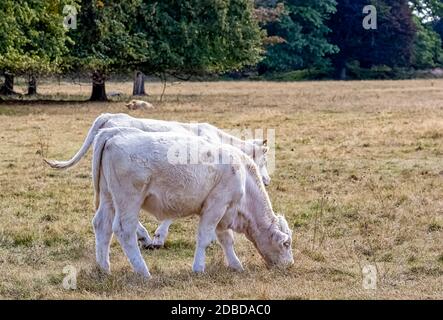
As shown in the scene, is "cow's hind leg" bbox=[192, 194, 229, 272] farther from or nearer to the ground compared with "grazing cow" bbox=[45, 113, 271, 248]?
nearer to the ground

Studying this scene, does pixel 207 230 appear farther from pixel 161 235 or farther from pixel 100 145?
pixel 161 235

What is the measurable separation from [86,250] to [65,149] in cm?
860

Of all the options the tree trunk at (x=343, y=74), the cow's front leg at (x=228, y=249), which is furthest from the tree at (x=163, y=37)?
the tree trunk at (x=343, y=74)

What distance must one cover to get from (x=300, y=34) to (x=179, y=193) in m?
57.0

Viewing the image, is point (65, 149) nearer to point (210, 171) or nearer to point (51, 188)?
point (51, 188)

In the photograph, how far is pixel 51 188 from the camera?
514 inches

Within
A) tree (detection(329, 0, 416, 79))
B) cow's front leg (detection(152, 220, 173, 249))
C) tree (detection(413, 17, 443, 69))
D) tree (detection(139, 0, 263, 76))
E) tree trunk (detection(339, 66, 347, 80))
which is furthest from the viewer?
tree (detection(413, 17, 443, 69))

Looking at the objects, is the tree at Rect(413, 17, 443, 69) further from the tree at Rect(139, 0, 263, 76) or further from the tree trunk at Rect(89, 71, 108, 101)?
the tree trunk at Rect(89, 71, 108, 101)

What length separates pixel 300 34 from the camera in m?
64.0

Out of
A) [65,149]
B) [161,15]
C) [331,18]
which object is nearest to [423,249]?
[65,149]

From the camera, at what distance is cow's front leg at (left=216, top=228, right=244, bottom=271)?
8.61 m

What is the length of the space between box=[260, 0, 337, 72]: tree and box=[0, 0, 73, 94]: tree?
35.4 metres

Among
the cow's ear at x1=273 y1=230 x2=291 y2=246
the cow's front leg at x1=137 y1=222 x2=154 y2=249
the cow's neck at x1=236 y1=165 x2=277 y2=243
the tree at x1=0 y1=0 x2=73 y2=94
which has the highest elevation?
the tree at x1=0 y1=0 x2=73 y2=94

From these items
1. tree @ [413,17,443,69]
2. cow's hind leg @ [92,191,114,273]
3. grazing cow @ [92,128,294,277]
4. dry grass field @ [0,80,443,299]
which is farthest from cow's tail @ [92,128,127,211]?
→ tree @ [413,17,443,69]
